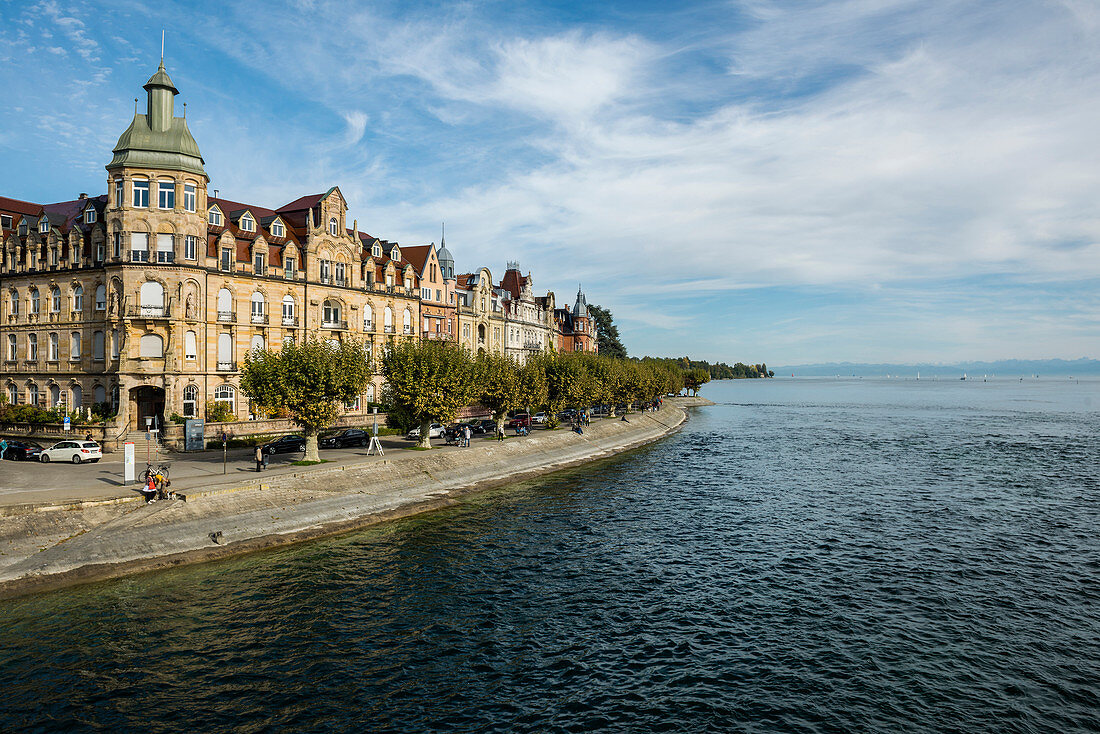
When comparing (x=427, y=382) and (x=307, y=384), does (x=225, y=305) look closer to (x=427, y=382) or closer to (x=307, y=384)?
(x=307, y=384)

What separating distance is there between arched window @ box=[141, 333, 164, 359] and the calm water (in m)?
35.2

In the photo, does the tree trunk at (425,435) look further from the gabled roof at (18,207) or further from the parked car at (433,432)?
the gabled roof at (18,207)

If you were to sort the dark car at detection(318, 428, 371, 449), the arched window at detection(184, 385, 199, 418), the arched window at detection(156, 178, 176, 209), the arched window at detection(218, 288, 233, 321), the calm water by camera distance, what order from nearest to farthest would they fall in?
1. the calm water
2. the arched window at detection(156, 178, 176, 209)
3. the dark car at detection(318, 428, 371, 449)
4. the arched window at detection(184, 385, 199, 418)
5. the arched window at detection(218, 288, 233, 321)

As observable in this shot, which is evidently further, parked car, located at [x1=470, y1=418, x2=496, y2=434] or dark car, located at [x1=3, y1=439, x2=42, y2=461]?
parked car, located at [x1=470, y1=418, x2=496, y2=434]

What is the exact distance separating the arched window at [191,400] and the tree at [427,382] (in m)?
19.6

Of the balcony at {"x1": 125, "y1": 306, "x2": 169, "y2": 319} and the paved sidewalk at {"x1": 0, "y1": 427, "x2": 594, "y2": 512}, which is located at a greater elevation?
the balcony at {"x1": 125, "y1": 306, "x2": 169, "y2": 319}

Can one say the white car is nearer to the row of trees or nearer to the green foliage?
the row of trees

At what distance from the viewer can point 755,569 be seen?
3456cm

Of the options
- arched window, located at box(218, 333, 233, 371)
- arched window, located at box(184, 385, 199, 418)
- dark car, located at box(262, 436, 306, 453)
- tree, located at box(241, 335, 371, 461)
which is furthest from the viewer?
arched window, located at box(218, 333, 233, 371)

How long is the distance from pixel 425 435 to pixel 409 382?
6.86 m

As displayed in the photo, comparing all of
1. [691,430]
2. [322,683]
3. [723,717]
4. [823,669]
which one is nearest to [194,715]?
[322,683]

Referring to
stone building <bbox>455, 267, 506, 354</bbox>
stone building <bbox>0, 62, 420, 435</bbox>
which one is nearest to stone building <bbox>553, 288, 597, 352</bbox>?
stone building <bbox>455, 267, 506, 354</bbox>

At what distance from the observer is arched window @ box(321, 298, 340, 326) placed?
78188 millimetres

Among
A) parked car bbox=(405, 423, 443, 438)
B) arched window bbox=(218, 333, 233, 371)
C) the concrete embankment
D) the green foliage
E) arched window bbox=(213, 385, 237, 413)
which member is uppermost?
arched window bbox=(218, 333, 233, 371)
